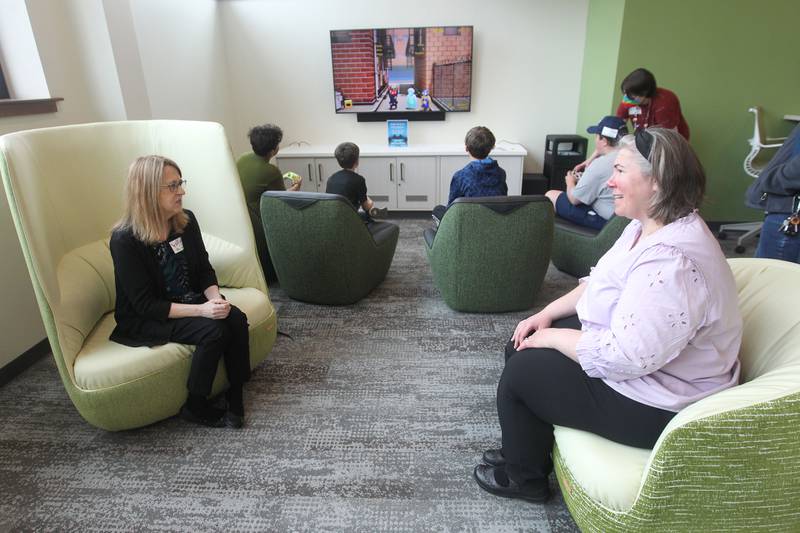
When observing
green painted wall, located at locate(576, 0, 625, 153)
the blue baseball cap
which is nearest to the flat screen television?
green painted wall, located at locate(576, 0, 625, 153)

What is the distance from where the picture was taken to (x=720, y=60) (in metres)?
3.81

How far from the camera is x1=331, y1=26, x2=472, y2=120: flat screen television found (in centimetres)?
464

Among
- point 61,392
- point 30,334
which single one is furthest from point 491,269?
point 30,334

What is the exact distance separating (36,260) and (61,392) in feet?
2.78

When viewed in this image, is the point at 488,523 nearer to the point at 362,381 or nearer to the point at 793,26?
the point at 362,381

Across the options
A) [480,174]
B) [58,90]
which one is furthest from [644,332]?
[58,90]

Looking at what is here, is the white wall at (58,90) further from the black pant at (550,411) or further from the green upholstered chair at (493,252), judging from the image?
the black pant at (550,411)

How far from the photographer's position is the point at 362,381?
7.34 feet

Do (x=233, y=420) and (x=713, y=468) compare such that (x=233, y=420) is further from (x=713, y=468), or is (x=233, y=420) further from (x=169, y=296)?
(x=713, y=468)

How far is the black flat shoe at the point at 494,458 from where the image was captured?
66.1 inches

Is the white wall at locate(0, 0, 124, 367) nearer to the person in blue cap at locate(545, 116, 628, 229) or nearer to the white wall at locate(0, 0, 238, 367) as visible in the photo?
the white wall at locate(0, 0, 238, 367)

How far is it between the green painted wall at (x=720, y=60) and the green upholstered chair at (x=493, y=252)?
6.94 feet

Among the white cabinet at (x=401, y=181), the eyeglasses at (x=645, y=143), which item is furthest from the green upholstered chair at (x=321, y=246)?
the white cabinet at (x=401, y=181)

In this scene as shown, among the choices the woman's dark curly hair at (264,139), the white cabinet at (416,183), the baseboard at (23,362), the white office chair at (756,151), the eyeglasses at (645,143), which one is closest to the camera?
the eyeglasses at (645,143)
